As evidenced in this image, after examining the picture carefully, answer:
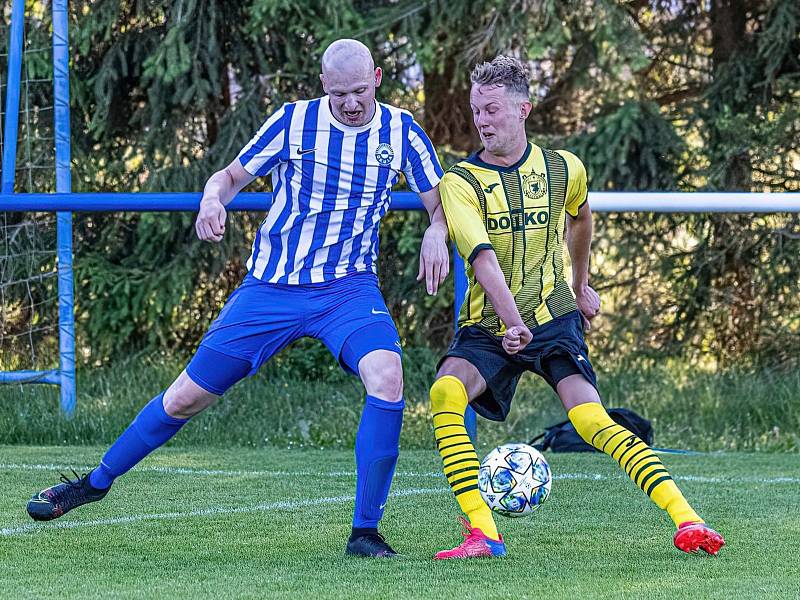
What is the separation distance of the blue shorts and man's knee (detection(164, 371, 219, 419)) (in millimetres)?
27

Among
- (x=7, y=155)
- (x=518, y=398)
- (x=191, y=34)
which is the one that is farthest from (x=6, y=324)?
(x=518, y=398)

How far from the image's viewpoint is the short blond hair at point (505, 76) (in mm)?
→ 4035

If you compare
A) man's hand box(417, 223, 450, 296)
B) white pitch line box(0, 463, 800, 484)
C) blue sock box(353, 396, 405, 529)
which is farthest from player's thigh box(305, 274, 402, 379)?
white pitch line box(0, 463, 800, 484)

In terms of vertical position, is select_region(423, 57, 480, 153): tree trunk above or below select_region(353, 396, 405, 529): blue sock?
above

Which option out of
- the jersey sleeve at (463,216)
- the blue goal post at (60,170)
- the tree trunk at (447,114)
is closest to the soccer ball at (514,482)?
the jersey sleeve at (463,216)

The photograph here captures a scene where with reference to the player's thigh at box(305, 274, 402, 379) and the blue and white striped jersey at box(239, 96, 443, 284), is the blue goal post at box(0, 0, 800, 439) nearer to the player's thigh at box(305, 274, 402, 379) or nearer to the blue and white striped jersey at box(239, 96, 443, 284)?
the blue and white striped jersey at box(239, 96, 443, 284)

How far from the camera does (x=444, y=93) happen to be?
10211mm

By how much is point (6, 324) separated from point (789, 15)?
20.6ft

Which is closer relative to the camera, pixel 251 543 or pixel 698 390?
pixel 251 543

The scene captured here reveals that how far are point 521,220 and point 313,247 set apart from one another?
2.38ft

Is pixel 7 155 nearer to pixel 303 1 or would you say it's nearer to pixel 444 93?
pixel 303 1

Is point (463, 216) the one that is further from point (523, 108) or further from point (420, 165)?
point (523, 108)

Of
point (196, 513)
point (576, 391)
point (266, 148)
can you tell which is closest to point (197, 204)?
point (196, 513)

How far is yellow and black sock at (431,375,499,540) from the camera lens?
3.96m
